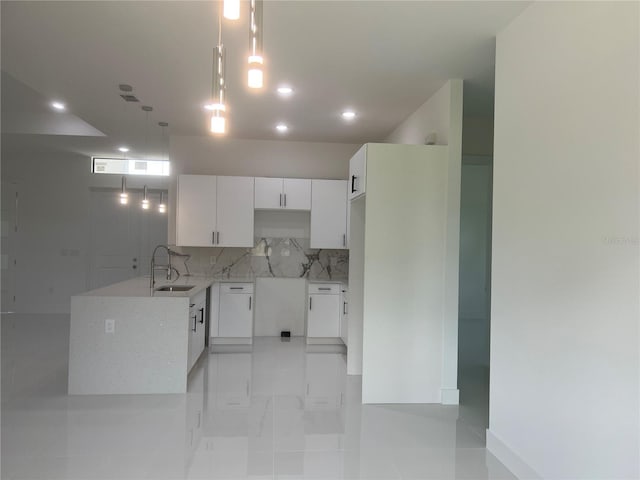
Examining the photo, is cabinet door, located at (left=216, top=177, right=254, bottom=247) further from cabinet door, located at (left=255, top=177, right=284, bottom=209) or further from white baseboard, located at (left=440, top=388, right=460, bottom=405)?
white baseboard, located at (left=440, top=388, right=460, bottom=405)

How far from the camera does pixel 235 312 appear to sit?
18.9 ft

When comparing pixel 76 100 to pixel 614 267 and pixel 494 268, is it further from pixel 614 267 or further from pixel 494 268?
pixel 614 267

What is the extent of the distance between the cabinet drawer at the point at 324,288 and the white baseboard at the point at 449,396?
7.51 ft

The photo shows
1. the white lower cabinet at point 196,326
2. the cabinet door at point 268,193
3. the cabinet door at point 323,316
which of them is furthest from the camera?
the cabinet door at point 268,193

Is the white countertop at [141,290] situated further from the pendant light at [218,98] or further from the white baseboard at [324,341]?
the pendant light at [218,98]

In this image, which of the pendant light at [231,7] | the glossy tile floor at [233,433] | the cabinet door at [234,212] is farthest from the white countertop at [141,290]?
the pendant light at [231,7]

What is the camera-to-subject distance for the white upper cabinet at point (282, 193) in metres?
6.04

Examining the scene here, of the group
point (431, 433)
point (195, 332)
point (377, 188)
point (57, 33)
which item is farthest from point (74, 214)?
point (431, 433)

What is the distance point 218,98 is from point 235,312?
4.39 metres

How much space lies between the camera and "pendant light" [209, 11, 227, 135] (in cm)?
165

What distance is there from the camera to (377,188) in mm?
3861

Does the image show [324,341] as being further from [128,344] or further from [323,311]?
[128,344]

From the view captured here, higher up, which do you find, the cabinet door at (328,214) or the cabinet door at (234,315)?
the cabinet door at (328,214)

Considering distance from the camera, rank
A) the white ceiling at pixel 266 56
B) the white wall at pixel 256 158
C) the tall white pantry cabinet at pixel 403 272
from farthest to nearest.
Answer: the white wall at pixel 256 158 < the tall white pantry cabinet at pixel 403 272 < the white ceiling at pixel 266 56
